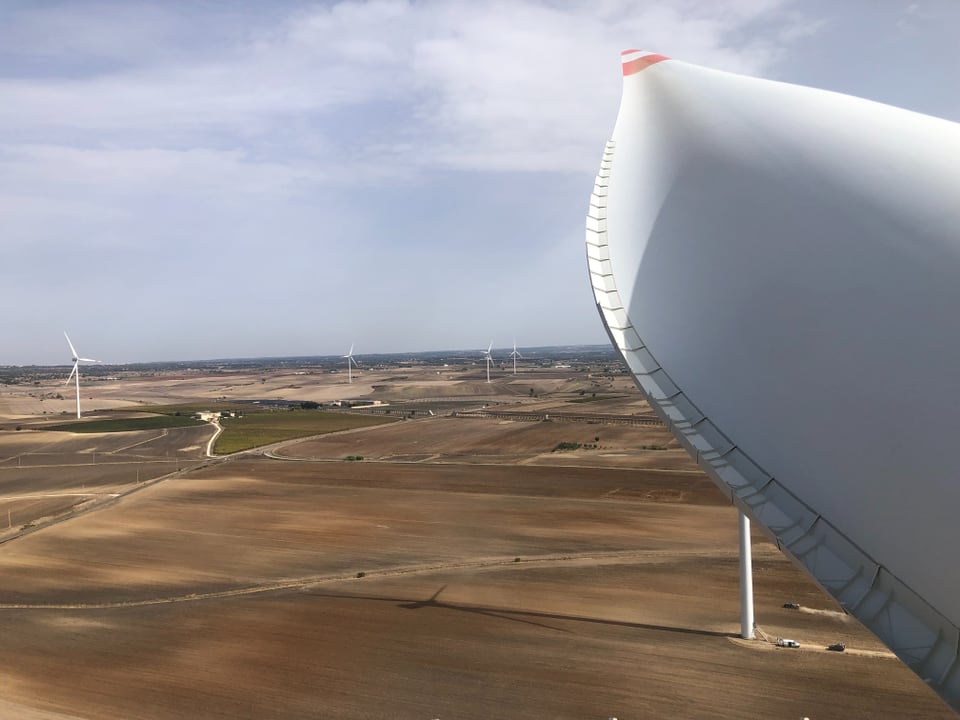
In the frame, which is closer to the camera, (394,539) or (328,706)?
(328,706)

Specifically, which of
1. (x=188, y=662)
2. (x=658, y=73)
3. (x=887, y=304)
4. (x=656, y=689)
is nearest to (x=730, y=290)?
(x=887, y=304)

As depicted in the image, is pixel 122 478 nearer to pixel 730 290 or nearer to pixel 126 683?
pixel 126 683

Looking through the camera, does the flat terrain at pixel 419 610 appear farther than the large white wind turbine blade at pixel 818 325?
Yes

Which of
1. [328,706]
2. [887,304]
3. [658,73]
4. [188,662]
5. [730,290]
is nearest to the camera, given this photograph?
[887,304]

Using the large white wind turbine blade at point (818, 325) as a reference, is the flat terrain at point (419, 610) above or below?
below
